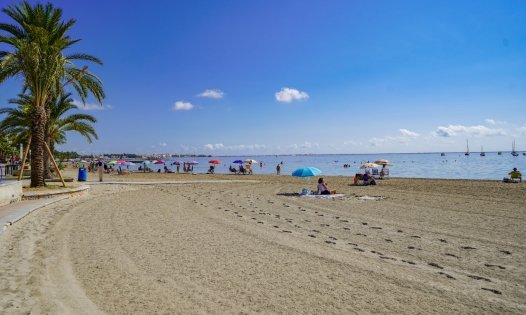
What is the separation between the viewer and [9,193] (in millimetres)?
11367

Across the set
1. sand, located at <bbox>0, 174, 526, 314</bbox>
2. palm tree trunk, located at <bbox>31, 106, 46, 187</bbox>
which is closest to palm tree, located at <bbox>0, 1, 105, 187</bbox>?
palm tree trunk, located at <bbox>31, 106, 46, 187</bbox>

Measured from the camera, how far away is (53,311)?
382 centimetres

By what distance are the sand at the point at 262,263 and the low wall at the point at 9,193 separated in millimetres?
1413

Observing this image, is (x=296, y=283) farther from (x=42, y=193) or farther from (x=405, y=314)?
(x=42, y=193)

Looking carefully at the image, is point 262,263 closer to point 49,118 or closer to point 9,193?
point 9,193

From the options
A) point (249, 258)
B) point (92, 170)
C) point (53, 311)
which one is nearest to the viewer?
point (53, 311)

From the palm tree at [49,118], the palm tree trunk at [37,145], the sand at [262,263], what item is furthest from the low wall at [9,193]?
the palm tree at [49,118]

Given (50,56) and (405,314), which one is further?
(50,56)

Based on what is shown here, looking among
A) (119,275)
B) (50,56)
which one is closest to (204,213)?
(119,275)

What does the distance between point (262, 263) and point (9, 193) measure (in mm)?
10201

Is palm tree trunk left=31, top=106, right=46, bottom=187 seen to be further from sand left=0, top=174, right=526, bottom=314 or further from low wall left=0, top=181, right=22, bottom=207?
sand left=0, top=174, right=526, bottom=314

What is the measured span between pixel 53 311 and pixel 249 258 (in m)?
3.12

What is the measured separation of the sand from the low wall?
1.41m

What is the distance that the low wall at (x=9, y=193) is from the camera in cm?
1090
